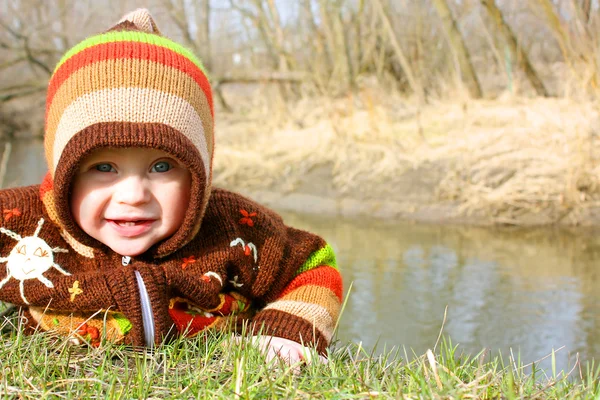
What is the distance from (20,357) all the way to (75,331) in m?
0.23

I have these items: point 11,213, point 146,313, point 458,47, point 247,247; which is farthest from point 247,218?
point 458,47

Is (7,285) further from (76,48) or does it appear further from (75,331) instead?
(76,48)

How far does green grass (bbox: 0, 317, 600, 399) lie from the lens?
145cm

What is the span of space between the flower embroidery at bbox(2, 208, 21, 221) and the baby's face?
0.60ft

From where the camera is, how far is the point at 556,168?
18.3 feet

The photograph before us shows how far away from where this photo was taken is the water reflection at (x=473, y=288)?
10.8 feet

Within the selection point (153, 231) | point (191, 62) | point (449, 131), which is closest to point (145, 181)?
point (153, 231)

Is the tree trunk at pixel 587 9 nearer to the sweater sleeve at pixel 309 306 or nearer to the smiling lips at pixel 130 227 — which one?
the sweater sleeve at pixel 309 306

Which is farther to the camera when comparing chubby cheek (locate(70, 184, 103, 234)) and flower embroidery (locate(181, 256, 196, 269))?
flower embroidery (locate(181, 256, 196, 269))

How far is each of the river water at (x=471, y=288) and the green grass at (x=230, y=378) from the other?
77 centimetres

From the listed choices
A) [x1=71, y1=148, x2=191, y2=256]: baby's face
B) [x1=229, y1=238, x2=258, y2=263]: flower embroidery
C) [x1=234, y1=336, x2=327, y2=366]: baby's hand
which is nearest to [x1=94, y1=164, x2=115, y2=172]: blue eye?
[x1=71, y1=148, x2=191, y2=256]: baby's face

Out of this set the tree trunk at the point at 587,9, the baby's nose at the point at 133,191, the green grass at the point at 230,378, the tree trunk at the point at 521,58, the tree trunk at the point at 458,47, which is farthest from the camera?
the tree trunk at the point at 458,47

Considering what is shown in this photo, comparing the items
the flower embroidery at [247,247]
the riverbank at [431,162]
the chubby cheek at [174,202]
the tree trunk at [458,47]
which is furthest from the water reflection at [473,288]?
the tree trunk at [458,47]

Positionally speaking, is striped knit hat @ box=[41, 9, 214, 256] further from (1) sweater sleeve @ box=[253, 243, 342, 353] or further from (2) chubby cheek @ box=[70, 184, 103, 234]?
(1) sweater sleeve @ box=[253, 243, 342, 353]
